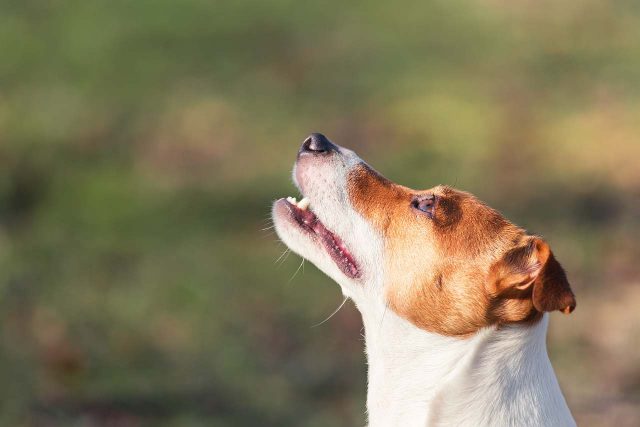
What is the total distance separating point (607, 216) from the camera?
40.1 ft

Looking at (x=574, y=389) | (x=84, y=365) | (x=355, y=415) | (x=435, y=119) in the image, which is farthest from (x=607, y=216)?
(x=84, y=365)

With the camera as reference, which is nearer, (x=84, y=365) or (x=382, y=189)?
(x=382, y=189)

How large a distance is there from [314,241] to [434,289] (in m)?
0.55

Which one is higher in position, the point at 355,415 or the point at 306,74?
the point at 306,74

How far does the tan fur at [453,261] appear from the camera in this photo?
450 centimetres

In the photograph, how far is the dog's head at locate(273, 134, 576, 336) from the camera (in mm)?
4559

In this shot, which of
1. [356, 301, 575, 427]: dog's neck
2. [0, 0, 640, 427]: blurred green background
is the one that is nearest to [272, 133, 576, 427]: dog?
[356, 301, 575, 427]: dog's neck

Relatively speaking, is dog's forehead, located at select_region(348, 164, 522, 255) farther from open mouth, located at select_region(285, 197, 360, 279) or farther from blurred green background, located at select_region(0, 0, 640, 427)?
blurred green background, located at select_region(0, 0, 640, 427)

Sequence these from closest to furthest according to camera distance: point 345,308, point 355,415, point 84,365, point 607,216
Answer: point 355,415 → point 84,365 → point 345,308 → point 607,216

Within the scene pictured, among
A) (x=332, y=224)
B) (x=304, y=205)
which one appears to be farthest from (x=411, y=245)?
(x=304, y=205)

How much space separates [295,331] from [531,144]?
5.31 meters

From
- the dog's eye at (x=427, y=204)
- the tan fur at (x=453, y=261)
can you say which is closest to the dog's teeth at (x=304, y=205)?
the tan fur at (x=453, y=261)

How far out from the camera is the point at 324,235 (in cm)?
495

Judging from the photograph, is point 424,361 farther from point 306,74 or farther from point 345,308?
point 306,74
